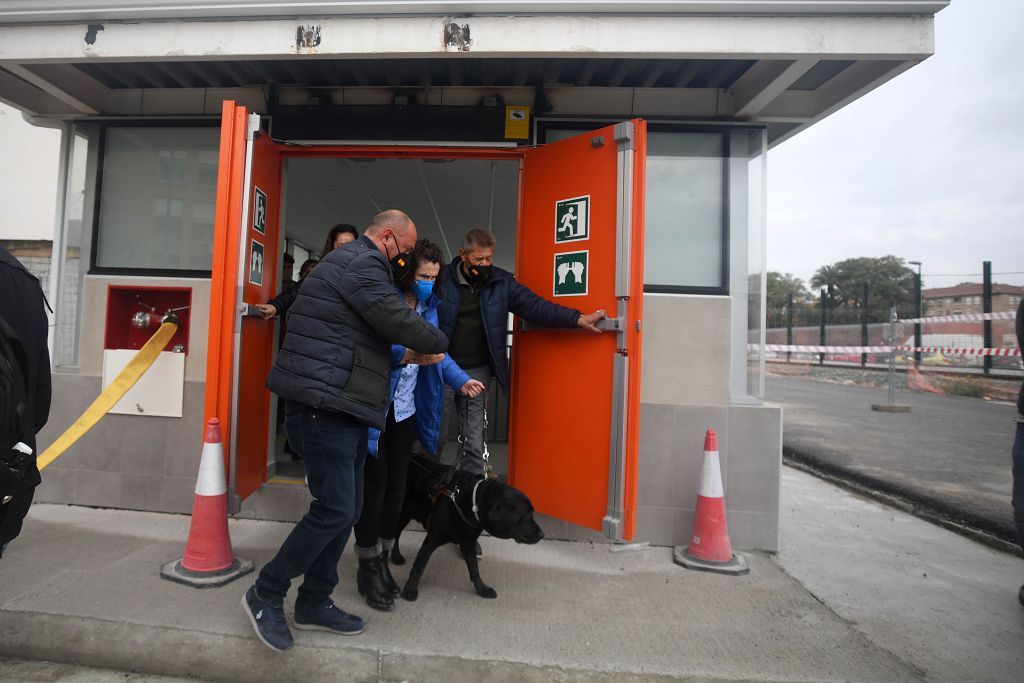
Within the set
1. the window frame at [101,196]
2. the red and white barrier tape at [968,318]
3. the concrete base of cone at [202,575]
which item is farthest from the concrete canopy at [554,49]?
the red and white barrier tape at [968,318]

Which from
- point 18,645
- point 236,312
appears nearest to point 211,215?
point 236,312

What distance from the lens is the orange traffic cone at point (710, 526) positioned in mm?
3652

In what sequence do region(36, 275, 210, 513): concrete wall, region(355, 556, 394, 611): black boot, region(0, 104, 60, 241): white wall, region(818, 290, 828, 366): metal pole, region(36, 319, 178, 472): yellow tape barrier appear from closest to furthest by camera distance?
region(355, 556, 394, 611): black boot, region(36, 319, 178, 472): yellow tape barrier, region(36, 275, 210, 513): concrete wall, region(0, 104, 60, 241): white wall, region(818, 290, 828, 366): metal pole

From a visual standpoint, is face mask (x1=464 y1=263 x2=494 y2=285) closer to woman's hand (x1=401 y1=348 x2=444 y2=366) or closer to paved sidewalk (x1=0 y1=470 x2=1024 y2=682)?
woman's hand (x1=401 y1=348 x2=444 y2=366)

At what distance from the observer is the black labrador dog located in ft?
9.19

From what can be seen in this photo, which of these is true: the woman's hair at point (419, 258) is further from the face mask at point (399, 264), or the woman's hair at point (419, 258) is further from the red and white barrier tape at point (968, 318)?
the red and white barrier tape at point (968, 318)

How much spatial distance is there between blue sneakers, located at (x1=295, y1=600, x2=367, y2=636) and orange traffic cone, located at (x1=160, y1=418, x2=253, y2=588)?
31.5 inches

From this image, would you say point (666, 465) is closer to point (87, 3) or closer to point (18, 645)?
point (18, 645)

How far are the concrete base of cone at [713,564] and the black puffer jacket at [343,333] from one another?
7.50ft

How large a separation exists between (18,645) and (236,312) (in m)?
1.85

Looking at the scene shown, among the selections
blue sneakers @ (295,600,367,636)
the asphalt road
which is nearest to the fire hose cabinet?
blue sneakers @ (295,600,367,636)

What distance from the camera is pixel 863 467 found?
7.13 meters

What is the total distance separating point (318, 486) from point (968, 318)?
17.4 meters

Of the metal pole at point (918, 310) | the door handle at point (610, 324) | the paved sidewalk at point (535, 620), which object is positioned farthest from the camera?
the metal pole at point (918, 310)
